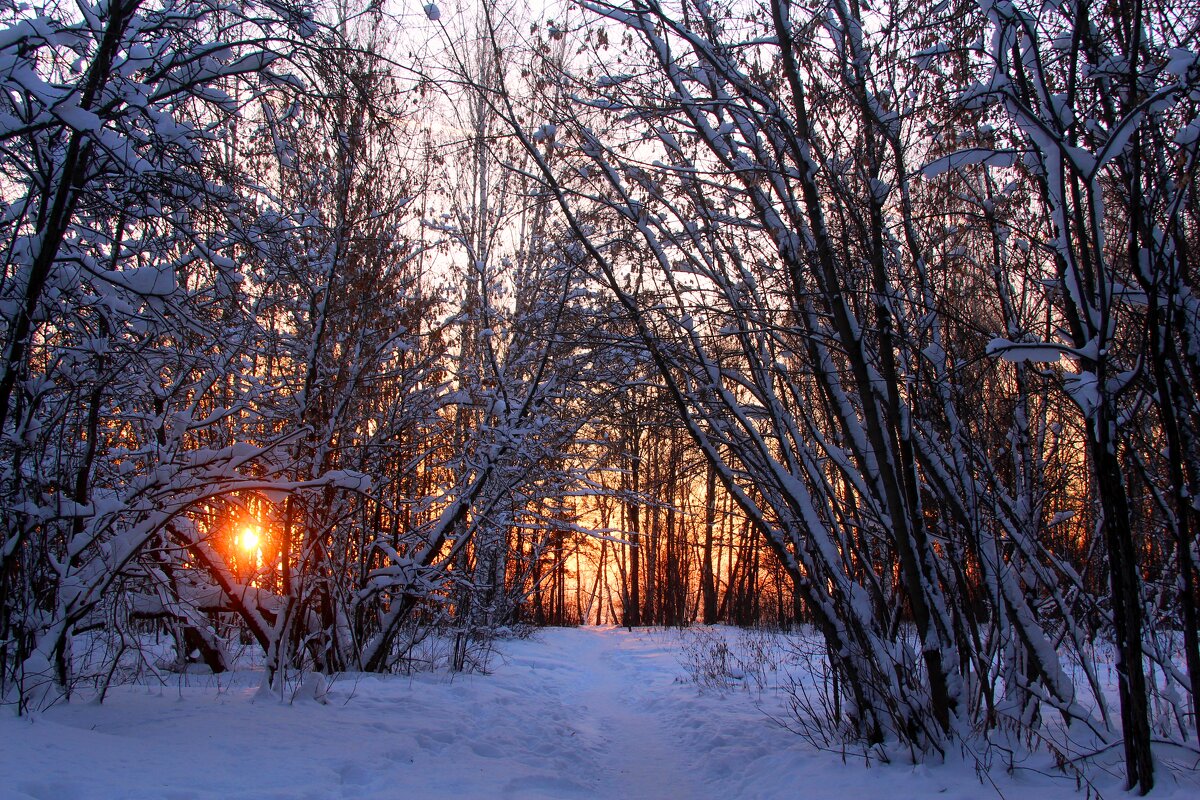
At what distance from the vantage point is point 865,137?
4703 mm

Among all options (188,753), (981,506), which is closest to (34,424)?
(188,753)

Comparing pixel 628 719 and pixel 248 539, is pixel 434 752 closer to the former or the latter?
pixel 248 539

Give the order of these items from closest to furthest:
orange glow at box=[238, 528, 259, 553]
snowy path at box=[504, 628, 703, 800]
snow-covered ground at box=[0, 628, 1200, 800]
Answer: snow-covered ground at box=[0, 628, 1200, 800] → snowy path at box=[504, 628, 703, 800] → orange glow at box=[238, 528, 259, 553]

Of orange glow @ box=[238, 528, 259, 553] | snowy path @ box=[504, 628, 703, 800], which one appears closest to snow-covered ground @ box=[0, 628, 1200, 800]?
snowy path @ box=[504, 628, 703, 800]

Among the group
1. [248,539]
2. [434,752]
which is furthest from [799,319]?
[248,539]

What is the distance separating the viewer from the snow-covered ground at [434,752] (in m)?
3.32

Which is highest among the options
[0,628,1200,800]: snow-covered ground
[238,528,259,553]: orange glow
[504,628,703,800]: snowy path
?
[238,528,259,553]: orange glow

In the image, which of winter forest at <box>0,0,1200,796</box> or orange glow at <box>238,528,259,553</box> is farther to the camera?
orange glow at <box>238,528,259,553</box>

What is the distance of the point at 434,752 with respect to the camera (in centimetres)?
507

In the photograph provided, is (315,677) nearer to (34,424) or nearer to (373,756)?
(373,756)

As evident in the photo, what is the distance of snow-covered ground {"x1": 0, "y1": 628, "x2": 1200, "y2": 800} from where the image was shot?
3322 millimetres

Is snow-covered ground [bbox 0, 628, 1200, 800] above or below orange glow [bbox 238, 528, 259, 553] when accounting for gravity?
below

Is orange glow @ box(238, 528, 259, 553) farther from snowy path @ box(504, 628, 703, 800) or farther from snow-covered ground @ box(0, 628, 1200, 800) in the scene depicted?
snowy path @ box(504, 628, 703, 800)

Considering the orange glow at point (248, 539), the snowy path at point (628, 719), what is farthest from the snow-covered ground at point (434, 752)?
the orange glow at point (248, 539)
